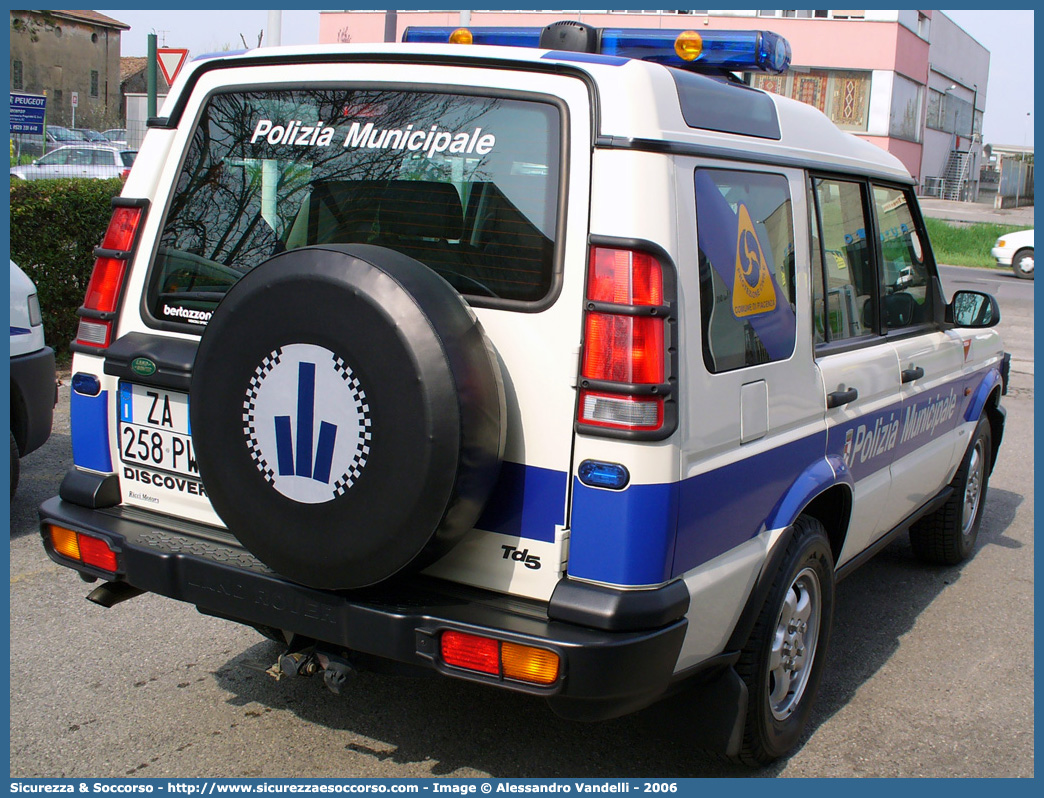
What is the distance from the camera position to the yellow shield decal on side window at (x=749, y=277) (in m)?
3.03

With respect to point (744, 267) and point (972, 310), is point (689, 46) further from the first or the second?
point (972, 310)

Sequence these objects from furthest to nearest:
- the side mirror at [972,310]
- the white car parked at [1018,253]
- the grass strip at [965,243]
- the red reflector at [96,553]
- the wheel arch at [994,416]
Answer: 1. the grass strip at [965,243]
2. the white car parked at [1018,253]
3. the wheel arch at [994,416]
4. the side mirror at [972,310]
5. the red reflector at [96,553]

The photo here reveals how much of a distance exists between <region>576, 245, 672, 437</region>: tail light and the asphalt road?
1075 mm

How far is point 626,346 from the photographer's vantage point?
103 inches

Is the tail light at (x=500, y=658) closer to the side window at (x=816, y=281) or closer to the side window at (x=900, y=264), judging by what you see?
the side window at (x=816, y=281)

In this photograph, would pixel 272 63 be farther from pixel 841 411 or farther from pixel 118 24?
pixel 118 24

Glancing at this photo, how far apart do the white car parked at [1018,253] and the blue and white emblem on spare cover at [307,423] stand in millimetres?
24577

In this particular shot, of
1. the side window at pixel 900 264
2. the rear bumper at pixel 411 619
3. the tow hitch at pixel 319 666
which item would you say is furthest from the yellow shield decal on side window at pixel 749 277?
the tow hitch at pixel 319 666

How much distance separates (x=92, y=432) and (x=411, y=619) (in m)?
1.39

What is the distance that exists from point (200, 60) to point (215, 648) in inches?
85.7

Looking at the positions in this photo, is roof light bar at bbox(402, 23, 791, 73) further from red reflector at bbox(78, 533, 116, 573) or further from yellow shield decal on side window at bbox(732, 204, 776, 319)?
red reflector at bbox(78, 533, 116, 573)

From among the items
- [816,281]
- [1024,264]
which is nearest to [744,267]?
[816,281]

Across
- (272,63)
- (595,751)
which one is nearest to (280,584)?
(595,751)

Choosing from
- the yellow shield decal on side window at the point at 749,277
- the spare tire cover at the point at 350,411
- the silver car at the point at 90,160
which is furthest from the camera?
the silver car at the point at 90,160
